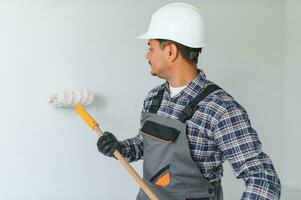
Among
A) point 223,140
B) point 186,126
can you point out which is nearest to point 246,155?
point 223,140

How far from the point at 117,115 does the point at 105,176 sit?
319mm

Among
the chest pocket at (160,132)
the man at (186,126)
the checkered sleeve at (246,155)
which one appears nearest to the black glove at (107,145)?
the man at (186,126)

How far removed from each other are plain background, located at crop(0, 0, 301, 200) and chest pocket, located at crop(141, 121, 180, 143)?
0.59 metres

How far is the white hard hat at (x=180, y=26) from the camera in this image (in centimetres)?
142

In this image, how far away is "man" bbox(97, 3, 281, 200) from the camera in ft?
4.31

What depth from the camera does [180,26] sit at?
4.66 feet

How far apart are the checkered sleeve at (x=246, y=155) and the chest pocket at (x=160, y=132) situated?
15 centimetres

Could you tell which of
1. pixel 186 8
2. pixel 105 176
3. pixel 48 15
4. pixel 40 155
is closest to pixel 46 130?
pixel 40 155

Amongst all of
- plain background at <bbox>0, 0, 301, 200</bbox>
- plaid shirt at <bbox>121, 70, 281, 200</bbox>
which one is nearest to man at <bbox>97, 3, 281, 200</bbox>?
plaid shirt at <bbox>121, 70, 281, 200</bbox>

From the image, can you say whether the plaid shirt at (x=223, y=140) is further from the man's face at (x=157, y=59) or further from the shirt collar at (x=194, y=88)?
the man's face at (x=157, y=59)

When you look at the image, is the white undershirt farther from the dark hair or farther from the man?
the dark hair

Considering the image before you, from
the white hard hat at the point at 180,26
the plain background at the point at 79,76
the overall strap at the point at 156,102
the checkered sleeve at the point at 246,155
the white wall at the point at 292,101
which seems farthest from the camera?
the white wall at the point at 292,101

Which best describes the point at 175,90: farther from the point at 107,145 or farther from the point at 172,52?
the point at 107,145

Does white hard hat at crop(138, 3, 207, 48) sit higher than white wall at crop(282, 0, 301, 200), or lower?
higher
